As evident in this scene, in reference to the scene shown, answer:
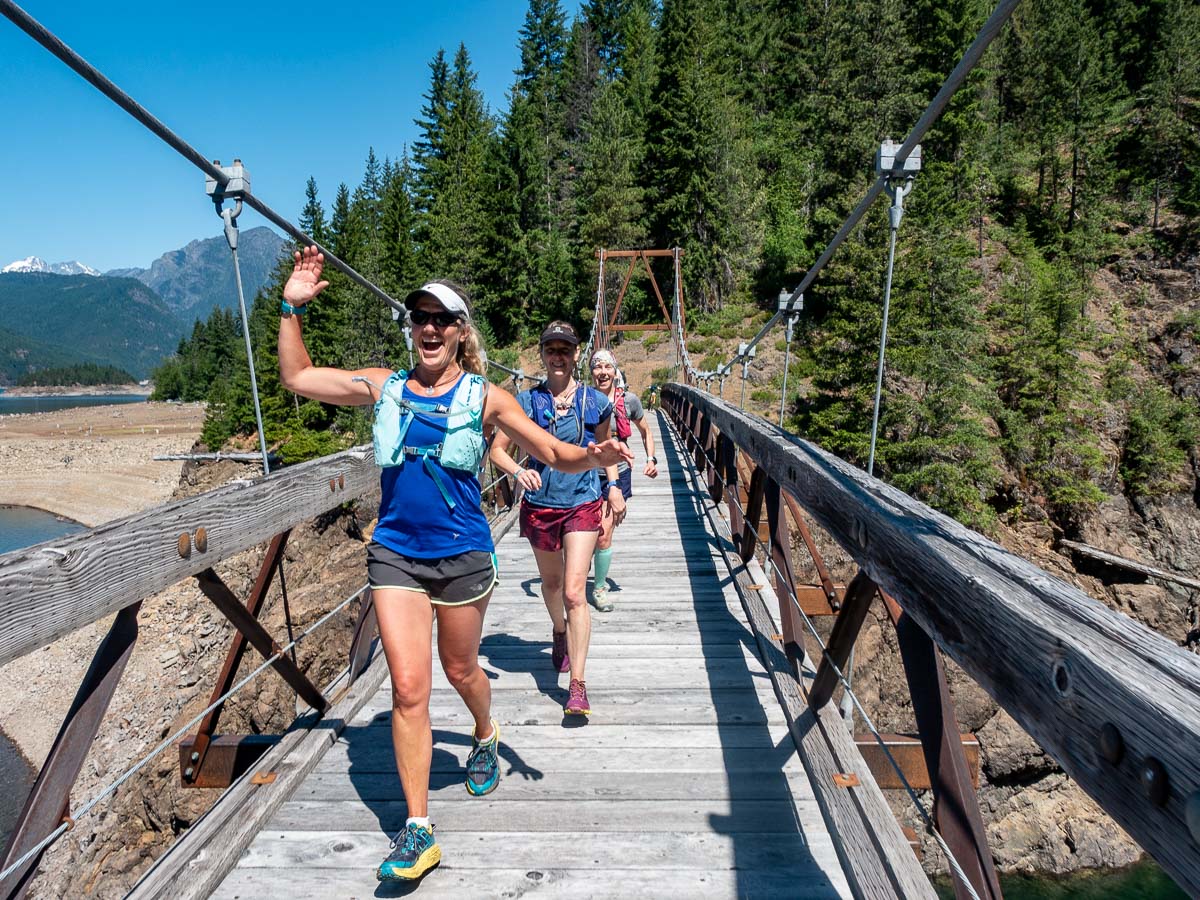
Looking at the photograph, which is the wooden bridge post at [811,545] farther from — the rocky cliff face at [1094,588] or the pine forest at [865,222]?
the pine forest at [865,222]

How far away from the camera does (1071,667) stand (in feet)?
3.26

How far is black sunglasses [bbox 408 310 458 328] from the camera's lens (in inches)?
88.5

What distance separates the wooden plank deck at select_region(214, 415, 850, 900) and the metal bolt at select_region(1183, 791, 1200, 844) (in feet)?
4.84

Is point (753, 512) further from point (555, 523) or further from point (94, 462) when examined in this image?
point (94, 462)

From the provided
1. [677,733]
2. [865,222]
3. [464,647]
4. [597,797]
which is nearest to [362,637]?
[464,647]

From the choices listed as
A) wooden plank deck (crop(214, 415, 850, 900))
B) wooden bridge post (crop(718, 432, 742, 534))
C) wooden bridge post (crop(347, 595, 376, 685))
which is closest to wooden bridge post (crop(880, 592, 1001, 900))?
wooden plank deck (crop(214, 415, 850, 900))

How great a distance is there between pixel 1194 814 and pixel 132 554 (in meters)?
1.95

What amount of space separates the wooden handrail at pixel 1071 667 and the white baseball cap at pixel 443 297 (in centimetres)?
136

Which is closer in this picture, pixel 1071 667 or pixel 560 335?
pixel 1071 667

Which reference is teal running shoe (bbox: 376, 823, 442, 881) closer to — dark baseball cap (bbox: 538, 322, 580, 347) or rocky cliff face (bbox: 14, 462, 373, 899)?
dark baseball cap (bbox: 538, 322, 580, 347)

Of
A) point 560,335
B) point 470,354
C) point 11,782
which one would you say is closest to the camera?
point 470,354

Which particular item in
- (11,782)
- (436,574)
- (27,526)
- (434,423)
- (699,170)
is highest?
(699,170)

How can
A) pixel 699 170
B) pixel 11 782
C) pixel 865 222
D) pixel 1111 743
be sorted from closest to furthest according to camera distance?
1. pixel 1111 743
2. pixel 11 782
3. pixel 865 222
4. pixel 699 170

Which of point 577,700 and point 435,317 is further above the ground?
point 435,317
